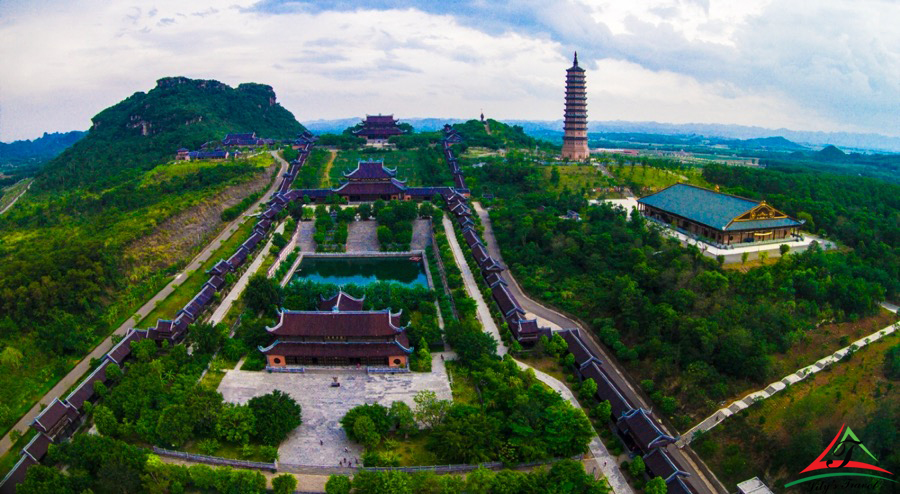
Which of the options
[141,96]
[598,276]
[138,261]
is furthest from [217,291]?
[141,96]

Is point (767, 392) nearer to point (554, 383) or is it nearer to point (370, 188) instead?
point (554, 383)

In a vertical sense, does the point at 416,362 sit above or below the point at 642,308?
below

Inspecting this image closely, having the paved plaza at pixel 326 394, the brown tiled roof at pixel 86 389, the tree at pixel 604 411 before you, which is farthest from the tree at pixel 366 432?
the brown tiled roof at pixel 86 389

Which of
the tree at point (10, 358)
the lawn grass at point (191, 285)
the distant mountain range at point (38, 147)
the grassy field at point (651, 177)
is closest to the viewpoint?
the tree at point (10, 358)

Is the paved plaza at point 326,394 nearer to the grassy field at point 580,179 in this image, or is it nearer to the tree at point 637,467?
the tree at point 637,467

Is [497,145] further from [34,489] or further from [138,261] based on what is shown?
[34,489]

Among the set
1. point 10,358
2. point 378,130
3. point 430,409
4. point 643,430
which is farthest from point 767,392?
point 378,130
